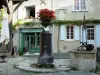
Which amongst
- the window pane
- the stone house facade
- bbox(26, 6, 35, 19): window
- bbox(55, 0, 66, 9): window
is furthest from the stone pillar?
bbox(26, 6, 35, 19): window

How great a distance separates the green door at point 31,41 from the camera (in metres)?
25.6

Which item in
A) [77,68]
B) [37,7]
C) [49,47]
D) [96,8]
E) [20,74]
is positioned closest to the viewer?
[20,74]

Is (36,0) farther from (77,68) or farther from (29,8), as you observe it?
(77,68)

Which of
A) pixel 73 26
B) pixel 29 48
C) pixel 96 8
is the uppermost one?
pixel 96 8

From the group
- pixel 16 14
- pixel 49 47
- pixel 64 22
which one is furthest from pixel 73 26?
pixel 49 47

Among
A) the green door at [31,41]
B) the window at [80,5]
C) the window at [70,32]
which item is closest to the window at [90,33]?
the window at [70,32]

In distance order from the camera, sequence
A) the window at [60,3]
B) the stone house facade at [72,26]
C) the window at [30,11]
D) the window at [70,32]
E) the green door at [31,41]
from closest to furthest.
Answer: the stone house facade at [72,26]
the window at [70,32]
the window at [60,3]
the green door at [31,41]
the window at [30,11]

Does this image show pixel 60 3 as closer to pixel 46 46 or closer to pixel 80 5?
pixel 80 5

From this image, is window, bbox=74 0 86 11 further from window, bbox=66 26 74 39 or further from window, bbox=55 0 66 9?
window, bbox=66 26 74 39

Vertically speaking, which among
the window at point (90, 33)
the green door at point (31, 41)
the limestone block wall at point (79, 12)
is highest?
the limestone block wall at point (79, 12)

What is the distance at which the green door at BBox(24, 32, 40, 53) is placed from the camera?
1008 inches

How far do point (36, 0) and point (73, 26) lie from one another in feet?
16.8

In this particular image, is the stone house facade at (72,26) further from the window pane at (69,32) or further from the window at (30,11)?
the window at (30,11)

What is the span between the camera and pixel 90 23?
920 inches
